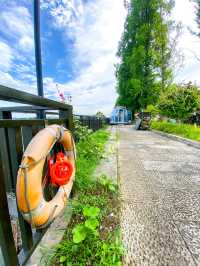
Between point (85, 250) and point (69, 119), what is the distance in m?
1.22

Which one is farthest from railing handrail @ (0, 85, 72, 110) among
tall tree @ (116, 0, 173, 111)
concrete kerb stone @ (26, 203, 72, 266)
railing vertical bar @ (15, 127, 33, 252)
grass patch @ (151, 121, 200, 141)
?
tall tree @ (116, 0, 173, 111)

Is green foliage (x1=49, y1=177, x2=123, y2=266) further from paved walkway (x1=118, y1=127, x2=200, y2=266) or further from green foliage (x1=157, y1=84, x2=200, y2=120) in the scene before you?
green foliage (x1=157, y1=84, x2=200, y2=120)

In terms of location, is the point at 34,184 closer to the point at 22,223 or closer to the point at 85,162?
the point at 22,223

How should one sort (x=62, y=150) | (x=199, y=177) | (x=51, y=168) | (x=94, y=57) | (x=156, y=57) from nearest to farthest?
(x=51, y=168), (x=62, y=150), (x=199, y=177), (x=94, y=57), (x=156, y=57)

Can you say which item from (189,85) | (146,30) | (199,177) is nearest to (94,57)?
(189,85)

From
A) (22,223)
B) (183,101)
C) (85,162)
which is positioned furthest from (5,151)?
(183,101)

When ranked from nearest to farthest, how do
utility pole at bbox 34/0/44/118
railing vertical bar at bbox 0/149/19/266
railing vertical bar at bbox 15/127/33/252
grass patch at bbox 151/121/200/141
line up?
railing vertical bar at bbox 0/149/19/266
railing vertical bar at bbox 15/127/33/252
utility pole at bbox 34/0/44/118
grass patch at bbox 151/121/200/141

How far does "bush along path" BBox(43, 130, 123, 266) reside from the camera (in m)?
1.07

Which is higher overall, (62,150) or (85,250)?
(62,150)

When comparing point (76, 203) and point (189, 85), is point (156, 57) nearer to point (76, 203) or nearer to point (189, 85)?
point (189, 85)

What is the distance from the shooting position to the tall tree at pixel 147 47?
14.5 meters

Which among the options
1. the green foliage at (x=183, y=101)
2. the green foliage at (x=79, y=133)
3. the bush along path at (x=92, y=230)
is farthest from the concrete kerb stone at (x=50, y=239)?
the green foliage at (x=183, y=101)

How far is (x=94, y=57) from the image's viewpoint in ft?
35.1

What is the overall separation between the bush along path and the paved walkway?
0.33 feet
